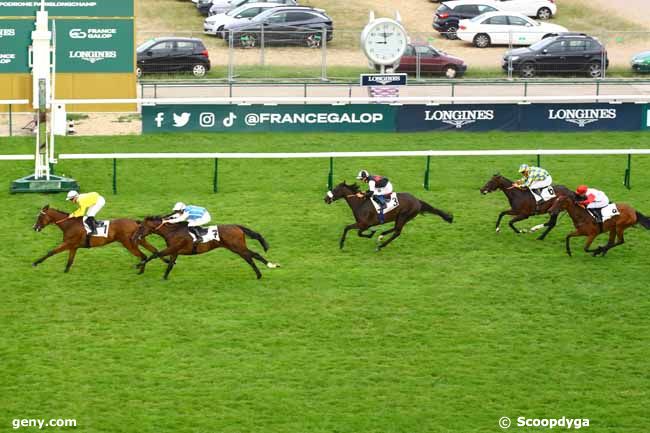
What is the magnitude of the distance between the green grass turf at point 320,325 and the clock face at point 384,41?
6069mm

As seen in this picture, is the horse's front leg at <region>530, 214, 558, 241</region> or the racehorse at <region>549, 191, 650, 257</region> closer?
the racehorse at <region>549, 191, 650, 257</region>

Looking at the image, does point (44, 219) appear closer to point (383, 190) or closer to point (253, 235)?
point (253, 235)

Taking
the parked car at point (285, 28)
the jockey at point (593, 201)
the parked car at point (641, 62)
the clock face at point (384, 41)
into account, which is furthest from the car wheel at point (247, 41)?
the jockey at point (593, 201)

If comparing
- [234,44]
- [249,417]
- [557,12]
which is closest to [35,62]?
[249,417]

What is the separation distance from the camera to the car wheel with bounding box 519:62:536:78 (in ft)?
126

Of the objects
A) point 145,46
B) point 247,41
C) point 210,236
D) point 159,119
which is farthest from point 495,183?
point 145,46

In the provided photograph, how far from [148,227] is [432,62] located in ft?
63.9

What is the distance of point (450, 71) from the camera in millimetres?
38781

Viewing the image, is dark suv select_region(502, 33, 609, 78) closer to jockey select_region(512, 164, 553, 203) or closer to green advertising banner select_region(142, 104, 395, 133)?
green advertising banner select_region(142, 104, 395, 133)

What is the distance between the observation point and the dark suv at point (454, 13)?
45750mm

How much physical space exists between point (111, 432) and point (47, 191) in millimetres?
10838

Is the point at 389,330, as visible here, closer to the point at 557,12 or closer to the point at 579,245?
the point at 579,245
